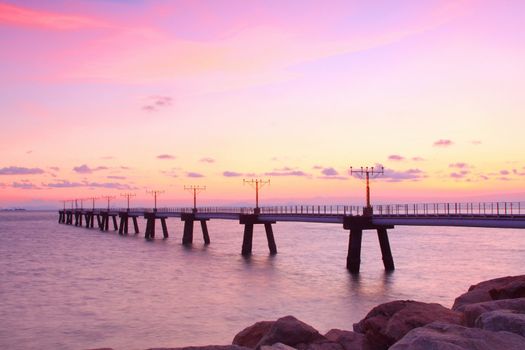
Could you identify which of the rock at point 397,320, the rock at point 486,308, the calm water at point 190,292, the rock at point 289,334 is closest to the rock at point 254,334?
the rock at point 289,334

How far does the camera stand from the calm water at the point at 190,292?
25.2 m

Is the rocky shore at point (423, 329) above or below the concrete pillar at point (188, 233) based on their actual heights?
above

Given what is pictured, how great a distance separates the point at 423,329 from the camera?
8.80 meters

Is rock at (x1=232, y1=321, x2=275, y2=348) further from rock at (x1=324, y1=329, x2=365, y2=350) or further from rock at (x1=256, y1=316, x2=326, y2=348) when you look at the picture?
rock at (x1=324, y1=329, x2=365, y2=350)

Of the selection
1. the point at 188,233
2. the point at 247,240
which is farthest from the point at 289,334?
the point at 188,233

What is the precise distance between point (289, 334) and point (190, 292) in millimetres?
25473

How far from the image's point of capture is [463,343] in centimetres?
802

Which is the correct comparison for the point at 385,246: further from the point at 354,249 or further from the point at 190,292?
the point at 190,292

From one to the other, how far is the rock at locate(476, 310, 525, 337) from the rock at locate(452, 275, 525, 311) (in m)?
4.12

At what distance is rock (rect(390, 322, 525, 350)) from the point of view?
7.81 m

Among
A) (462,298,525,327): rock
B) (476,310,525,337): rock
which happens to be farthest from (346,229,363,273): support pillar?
(476,310,525,337): rock

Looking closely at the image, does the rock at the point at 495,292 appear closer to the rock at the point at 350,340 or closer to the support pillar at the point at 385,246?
the rock at the point at 350,340

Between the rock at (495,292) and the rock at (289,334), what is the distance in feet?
13.2

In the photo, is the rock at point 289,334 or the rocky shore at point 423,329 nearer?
the rocky shore at point 423,329
